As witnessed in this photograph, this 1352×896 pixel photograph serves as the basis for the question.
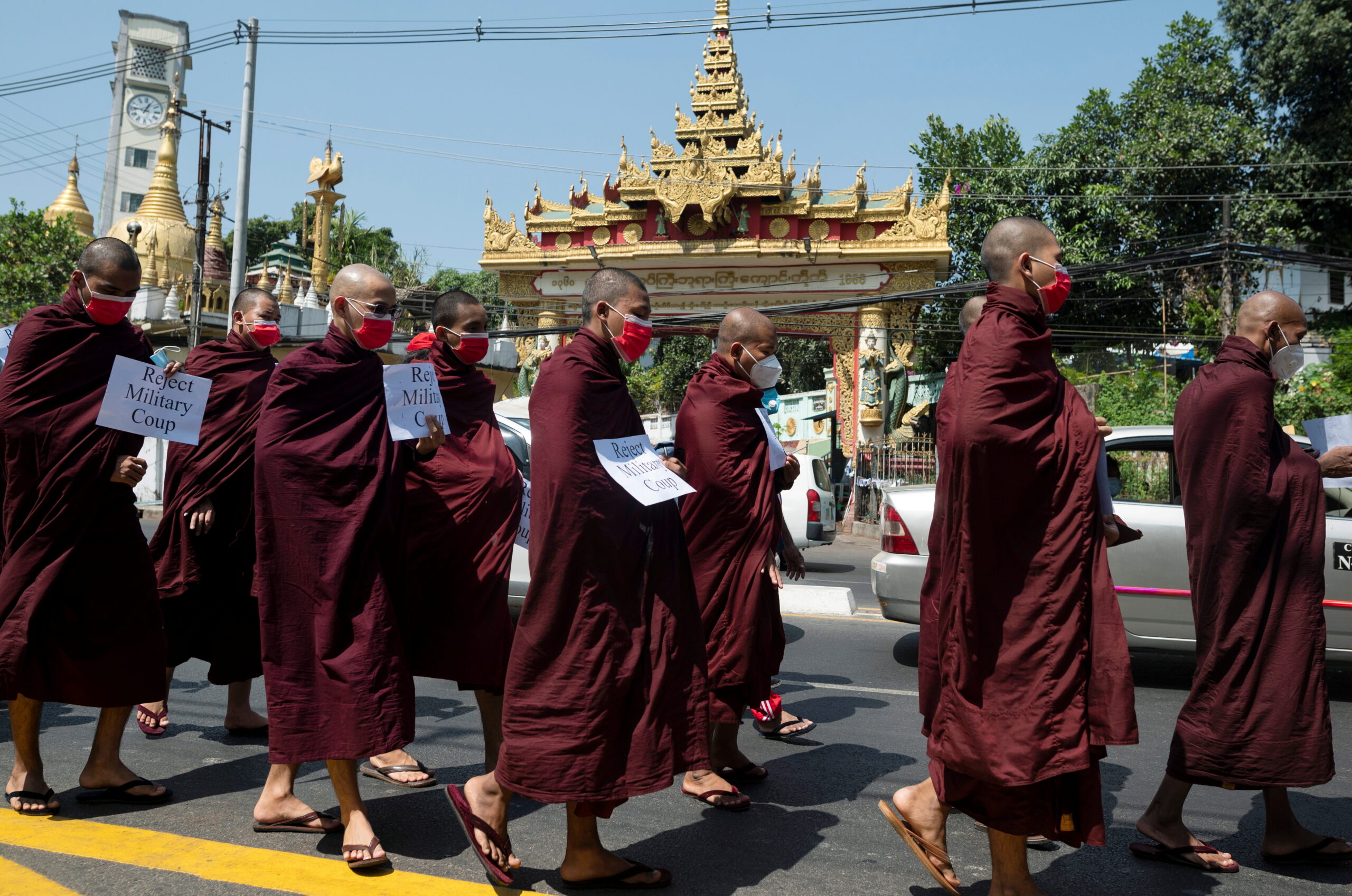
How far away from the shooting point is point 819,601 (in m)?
8.51

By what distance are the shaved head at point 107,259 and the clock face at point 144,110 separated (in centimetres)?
6259

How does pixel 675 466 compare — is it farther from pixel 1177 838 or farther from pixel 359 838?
pixel 1177 838

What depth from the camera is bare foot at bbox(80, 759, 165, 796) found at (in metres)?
3.65

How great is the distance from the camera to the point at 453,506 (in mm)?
3971

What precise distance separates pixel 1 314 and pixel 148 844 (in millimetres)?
25404

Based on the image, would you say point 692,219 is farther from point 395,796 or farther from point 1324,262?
point 395,796

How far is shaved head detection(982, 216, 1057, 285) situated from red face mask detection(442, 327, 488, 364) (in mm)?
2099

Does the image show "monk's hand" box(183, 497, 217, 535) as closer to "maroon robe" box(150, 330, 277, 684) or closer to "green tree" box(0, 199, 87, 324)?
"maroon robe" box(150, 330, 277, 684)

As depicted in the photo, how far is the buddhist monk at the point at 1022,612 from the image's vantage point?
2.61 metres

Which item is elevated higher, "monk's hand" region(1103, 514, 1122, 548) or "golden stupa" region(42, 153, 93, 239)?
"golden stupa" region(42, 153, 93, 239)

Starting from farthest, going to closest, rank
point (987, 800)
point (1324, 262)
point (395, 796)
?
point (1324, 262) → point (395, 796) → point (987, 800)

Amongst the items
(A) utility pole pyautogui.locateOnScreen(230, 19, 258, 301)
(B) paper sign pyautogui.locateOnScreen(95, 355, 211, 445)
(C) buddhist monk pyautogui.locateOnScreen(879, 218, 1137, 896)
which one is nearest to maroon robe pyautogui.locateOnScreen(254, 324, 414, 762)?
(B) paper sign pyautogui.locateOnScreen(95, 355, 211, 445)

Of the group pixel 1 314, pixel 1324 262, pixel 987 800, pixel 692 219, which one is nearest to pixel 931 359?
pixel 692 219

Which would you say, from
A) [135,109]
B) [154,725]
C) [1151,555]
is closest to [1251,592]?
[1151,555]
